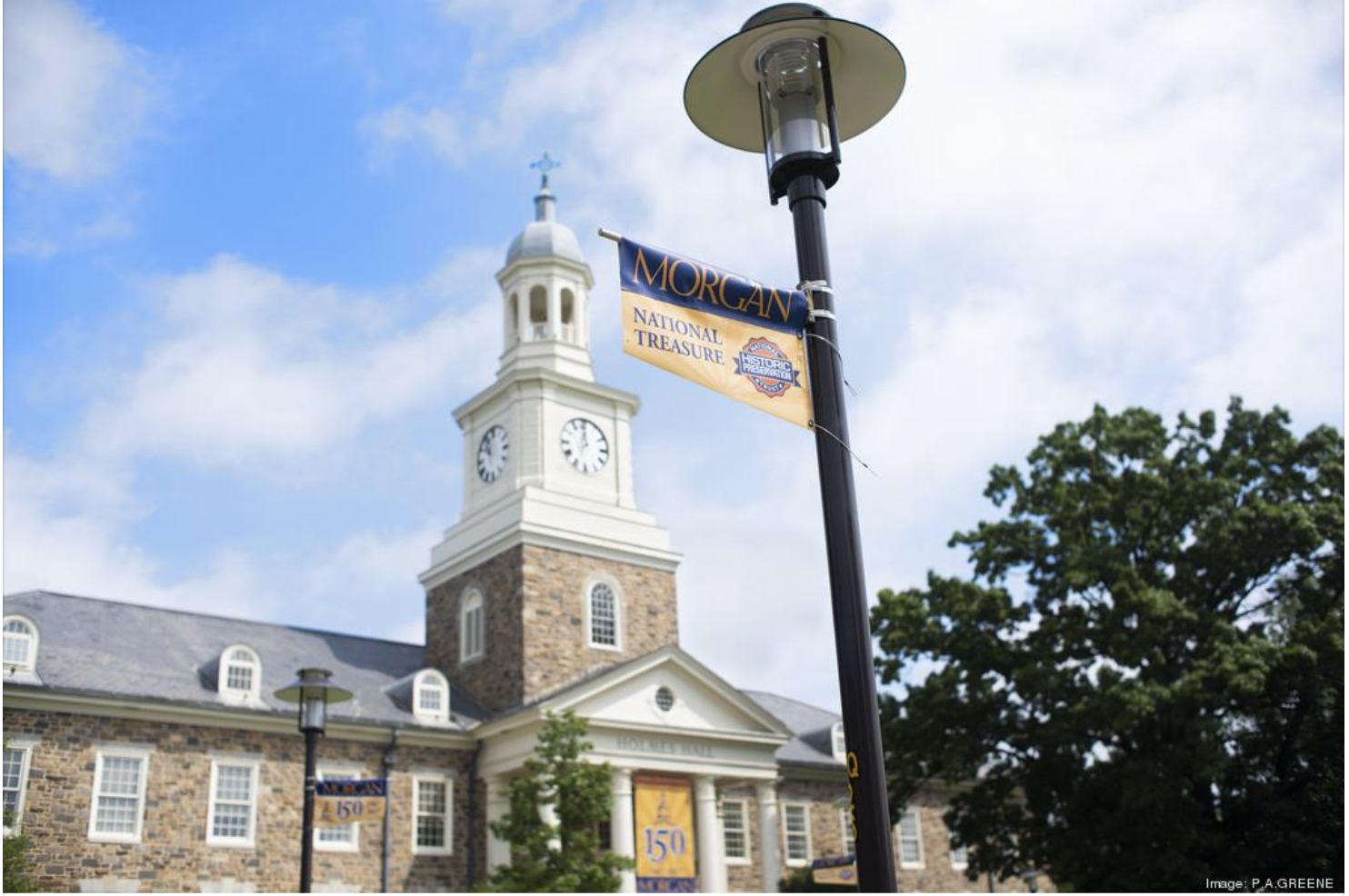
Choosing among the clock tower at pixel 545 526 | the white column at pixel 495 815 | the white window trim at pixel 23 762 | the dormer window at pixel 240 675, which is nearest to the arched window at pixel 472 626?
the clock tower at pixel 545 526

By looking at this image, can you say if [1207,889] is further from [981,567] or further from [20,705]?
[20,705]

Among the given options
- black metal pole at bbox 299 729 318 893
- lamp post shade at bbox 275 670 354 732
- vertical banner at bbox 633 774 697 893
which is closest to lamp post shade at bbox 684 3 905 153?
lamp post shade at bbox 275 670 354 732

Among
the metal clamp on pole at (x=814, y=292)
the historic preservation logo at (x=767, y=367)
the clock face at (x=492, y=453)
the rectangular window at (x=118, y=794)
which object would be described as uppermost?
the clock face at (x=492, y=453)

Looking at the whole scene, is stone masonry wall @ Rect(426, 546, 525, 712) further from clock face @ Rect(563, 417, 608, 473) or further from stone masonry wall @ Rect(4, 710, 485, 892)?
clock face @ Rect(563, 417, 608, 473)

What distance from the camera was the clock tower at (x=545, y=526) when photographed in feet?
109

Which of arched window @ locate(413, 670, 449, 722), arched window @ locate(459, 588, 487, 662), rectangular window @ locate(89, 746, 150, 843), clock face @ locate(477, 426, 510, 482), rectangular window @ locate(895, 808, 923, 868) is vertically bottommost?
rectangular window @ locate(895, 808, 923, 868)

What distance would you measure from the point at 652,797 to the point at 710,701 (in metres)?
3.13

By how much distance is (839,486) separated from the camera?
609 centimetres

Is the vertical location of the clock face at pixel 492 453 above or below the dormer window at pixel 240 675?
above

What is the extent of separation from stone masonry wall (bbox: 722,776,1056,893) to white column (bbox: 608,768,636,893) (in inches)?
187

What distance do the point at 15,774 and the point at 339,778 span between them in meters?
6.58

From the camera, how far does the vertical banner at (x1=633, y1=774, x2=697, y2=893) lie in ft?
97.5

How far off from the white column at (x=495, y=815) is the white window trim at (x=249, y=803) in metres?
5.27

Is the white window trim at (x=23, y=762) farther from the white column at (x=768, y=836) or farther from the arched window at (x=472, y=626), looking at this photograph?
the white column at (x=768, y=836)
